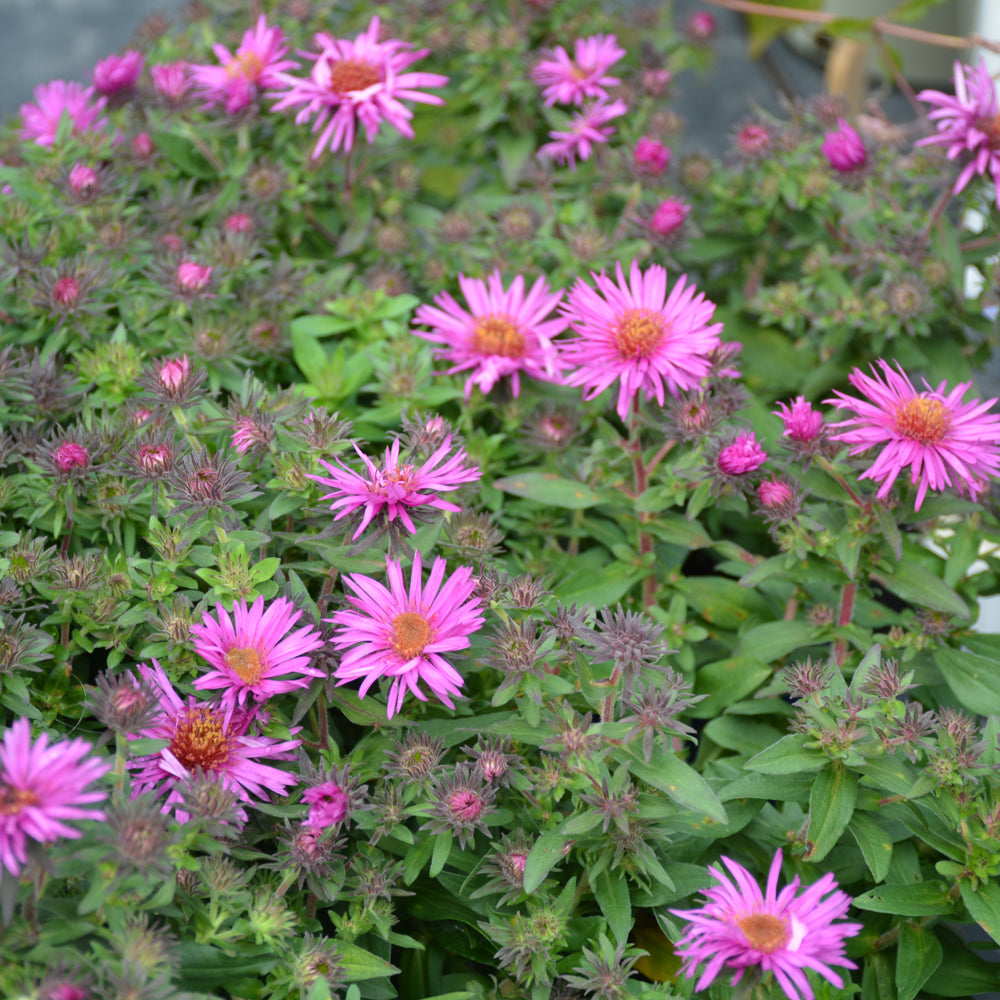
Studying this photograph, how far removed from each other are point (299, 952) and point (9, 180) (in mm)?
992

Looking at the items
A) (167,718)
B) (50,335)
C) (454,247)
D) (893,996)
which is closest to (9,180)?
(50,335)

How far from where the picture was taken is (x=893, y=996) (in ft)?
3.24

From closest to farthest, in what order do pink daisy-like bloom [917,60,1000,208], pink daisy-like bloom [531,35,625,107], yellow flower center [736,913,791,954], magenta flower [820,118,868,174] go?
1. yellow flower center [736,913,791,954]
2. pink daisy-like bloom [917,60,1000,208]
3. magenta flower [820,118,868,174]
4. pink daisy-like bloom [531,35,625,107]

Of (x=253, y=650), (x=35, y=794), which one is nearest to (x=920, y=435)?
(x=253, y=650)

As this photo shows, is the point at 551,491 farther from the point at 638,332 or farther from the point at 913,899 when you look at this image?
the point at 913,899

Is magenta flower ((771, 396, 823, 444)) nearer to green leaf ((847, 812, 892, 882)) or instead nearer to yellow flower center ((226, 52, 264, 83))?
green leaf ((847, 812, 892, 882))

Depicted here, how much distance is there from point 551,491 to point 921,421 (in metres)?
0.37

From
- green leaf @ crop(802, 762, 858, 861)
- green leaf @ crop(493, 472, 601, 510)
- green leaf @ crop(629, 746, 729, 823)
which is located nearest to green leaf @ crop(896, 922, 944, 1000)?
green leaf @ crop(802, 762, 858, 861)

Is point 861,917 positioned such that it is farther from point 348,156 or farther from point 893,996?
point 348,156

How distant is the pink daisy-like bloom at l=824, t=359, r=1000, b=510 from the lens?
3.10 ft

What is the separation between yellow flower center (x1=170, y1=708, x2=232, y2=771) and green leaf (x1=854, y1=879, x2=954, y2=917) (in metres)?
0.53

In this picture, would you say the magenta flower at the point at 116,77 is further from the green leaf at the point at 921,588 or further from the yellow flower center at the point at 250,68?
the green leaf at the point at 921,588

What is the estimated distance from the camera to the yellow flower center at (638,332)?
1.02m

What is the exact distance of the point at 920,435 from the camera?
949 mm
